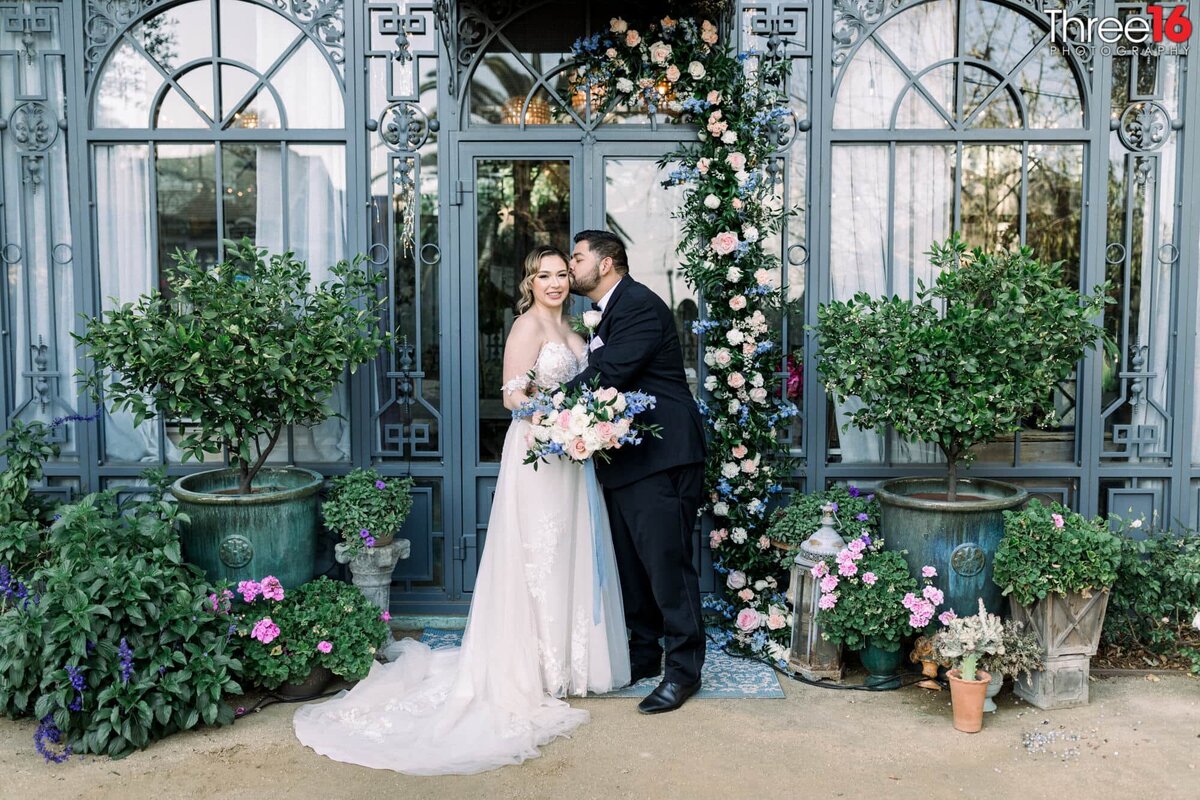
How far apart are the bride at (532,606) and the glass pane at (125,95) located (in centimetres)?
263

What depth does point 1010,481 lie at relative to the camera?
5719 mm

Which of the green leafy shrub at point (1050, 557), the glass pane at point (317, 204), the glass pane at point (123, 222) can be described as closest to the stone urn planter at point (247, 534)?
the glass pane at point (123, 222)

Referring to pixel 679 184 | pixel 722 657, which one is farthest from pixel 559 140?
pixel 722 657

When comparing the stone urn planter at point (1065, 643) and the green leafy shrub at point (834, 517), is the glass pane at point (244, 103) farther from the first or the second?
the stone urn planter at point (1065, 643)

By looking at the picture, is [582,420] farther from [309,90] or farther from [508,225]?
[309,90]

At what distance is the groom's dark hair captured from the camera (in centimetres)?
476

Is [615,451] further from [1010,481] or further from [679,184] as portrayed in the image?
[1010,481]

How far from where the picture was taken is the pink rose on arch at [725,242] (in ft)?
17.4

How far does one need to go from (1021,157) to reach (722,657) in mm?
3272

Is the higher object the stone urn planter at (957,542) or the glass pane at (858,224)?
the glass pane at (858,224)

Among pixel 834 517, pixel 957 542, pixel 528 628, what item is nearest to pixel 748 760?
pixel 528 628

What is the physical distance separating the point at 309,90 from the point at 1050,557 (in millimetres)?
4590

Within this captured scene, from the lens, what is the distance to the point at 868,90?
567cm

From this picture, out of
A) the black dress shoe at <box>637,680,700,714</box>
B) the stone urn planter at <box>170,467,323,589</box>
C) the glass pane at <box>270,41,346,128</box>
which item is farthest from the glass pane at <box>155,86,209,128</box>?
the black dress shoe at <box>637,680,700,714</box>
